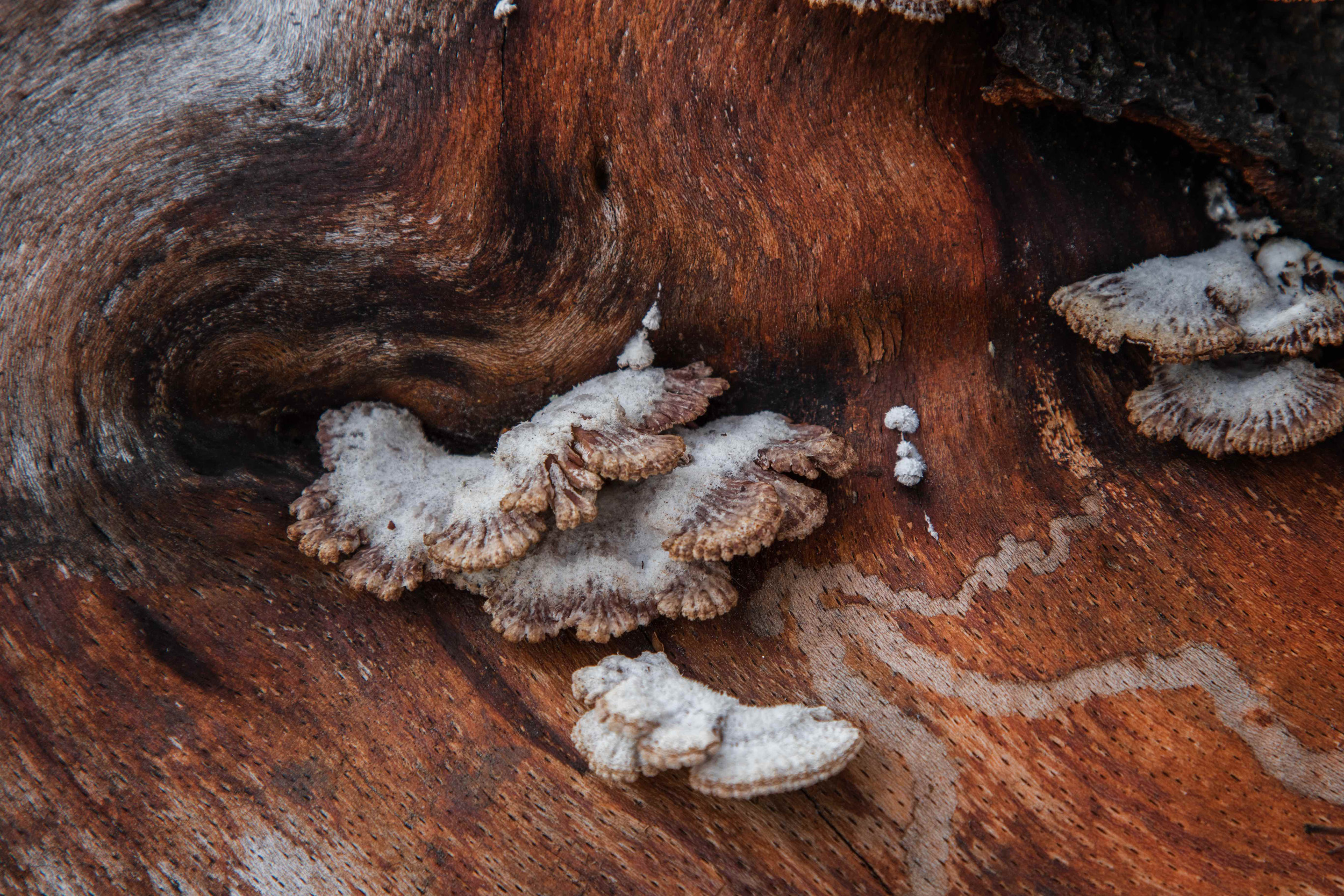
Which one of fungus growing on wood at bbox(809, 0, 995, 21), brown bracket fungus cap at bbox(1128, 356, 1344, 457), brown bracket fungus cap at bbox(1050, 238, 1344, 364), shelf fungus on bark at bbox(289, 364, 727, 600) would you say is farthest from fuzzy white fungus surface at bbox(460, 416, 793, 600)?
fungus growing on wood at bbox(809, 0, 995, 21)

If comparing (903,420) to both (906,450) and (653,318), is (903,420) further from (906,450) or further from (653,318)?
(653,318)

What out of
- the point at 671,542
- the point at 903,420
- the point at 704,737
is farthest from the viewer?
the point at 903,420

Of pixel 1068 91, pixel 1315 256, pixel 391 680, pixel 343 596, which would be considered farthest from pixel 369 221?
pixel 1315 256

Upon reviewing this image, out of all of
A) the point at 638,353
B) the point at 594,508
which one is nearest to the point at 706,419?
the point at 638,353

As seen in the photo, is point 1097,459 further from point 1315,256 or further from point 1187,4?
point 1187,4

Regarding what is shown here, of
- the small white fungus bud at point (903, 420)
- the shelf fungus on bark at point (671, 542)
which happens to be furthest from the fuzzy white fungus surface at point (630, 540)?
the small white fungus bud at point (903, 420)

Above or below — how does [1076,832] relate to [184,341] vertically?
below
